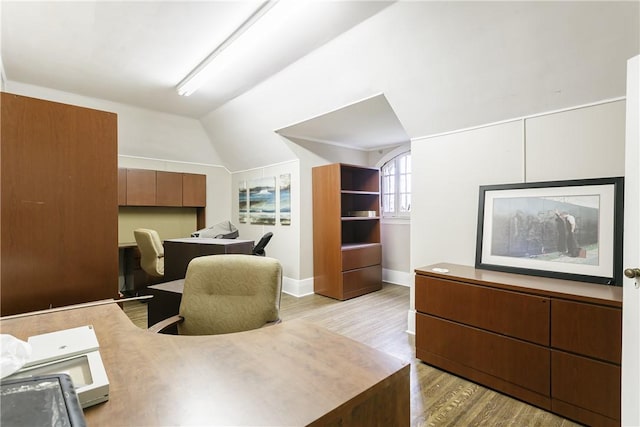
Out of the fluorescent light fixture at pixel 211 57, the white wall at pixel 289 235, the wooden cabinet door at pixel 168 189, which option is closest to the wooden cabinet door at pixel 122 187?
the wooden cabinet door at pixel 168 189

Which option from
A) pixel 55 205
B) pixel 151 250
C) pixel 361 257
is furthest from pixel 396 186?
pixel 55 205

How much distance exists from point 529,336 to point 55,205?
304 centimetres

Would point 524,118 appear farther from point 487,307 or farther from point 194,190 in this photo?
point 194,190

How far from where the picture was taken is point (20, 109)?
1.67 m

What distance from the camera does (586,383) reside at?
174 centimetres

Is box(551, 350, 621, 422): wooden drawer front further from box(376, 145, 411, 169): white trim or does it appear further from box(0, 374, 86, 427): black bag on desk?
box(376, 145, 411, 169): white trim

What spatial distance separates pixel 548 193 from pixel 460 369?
58.5 inches

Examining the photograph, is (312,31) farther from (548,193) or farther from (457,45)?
(548,193)

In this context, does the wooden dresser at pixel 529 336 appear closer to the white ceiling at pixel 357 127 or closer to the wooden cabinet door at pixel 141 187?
the white ceiling at pixel 357 127

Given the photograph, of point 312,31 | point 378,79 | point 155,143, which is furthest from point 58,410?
point 155,143

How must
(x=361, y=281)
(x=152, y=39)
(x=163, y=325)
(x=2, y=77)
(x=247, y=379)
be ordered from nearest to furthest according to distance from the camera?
(x=247, y=379) → (x=163, y=325) → (x=152, y=39) → (x=2, y=77) → (x=361, y=281)

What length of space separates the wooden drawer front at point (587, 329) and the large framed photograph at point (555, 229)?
39 centimetres

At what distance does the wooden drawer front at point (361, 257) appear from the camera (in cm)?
425

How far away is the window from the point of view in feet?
16.4
